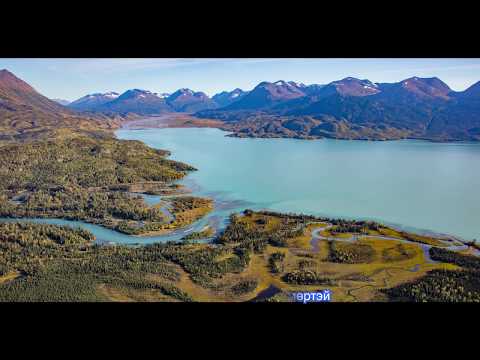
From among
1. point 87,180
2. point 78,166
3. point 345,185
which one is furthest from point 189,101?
point 345,185

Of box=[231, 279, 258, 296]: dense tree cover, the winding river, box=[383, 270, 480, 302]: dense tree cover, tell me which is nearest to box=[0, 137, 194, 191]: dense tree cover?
the winding river

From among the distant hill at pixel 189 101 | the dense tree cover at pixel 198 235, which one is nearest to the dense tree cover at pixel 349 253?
the dense tree cover at pixel 198 235

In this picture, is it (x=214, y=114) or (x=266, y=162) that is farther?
(x=214, y=114)

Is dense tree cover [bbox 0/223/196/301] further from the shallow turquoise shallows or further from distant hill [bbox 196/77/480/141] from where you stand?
distant hill [bbox 196/77/480/141]

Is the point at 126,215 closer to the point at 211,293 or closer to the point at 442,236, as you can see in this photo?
the point at 211,293
